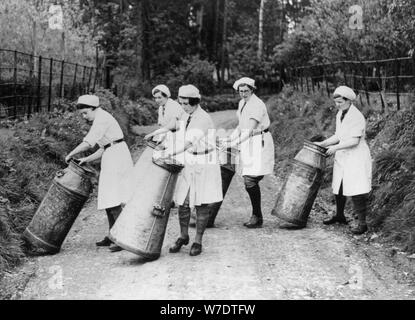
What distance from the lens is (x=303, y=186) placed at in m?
7.93

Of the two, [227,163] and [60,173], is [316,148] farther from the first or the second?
[60,173]

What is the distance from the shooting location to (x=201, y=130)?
21.6 feet

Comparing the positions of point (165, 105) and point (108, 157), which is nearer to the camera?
point (108, 157)

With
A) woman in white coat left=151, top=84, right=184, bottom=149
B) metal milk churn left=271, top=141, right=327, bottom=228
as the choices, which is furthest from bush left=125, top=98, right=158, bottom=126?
metal milk churn left=271, top=141, right=327, bottom=228

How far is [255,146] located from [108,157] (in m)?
2.02

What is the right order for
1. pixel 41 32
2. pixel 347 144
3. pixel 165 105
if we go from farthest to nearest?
pixel 41 32 → pixel 165 105 → pixel 347 144

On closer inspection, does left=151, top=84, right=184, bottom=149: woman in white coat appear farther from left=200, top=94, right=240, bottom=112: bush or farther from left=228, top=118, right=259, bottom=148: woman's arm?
left=200, top=94, right=240, bottom=112: bush

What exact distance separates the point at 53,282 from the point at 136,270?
32.8 inches

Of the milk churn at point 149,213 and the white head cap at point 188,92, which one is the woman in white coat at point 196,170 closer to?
the white head cap at point 188,92

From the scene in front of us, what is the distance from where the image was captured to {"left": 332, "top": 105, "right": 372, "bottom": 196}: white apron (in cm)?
756

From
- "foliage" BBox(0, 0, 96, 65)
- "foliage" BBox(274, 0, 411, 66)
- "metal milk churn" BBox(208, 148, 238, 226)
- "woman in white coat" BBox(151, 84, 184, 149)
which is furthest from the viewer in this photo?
"foliage" BBox(0, 0, 96, 65)

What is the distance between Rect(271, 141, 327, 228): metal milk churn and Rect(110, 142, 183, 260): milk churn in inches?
79.2

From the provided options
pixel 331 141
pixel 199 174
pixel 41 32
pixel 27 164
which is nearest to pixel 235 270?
pixel 199 174

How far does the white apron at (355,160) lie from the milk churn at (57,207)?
3.21 metres
